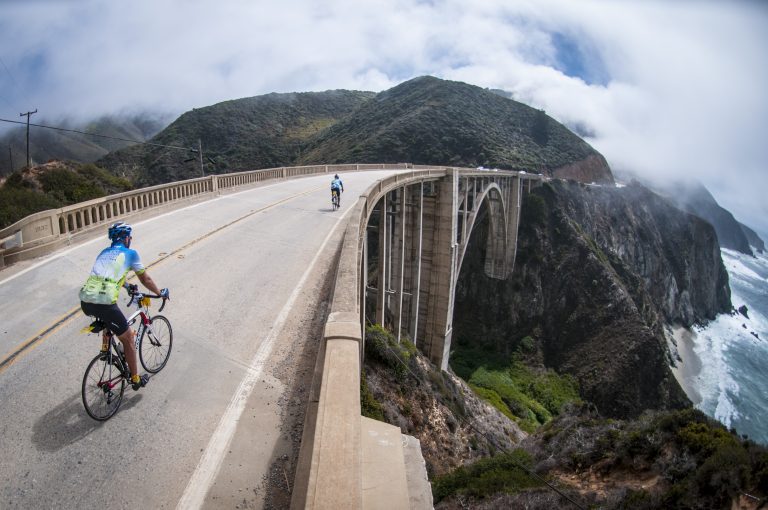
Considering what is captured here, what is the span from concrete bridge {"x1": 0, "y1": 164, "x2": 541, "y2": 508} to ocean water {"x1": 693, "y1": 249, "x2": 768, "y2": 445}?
22087 millimetres

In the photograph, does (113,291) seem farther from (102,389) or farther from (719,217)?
(719,217)

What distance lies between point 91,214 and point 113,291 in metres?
9.01

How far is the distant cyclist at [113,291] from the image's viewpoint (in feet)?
14.3

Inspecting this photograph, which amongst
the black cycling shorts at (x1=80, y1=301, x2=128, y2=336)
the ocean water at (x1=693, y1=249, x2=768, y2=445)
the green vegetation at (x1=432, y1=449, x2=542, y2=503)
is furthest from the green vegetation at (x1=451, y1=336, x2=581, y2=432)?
the black cycling shorts at (x1=80, y1=301, x2=128, y2=336)

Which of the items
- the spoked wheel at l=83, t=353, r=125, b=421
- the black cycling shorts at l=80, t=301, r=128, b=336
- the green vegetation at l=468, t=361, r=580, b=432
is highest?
the black cycling shorts at l=80, t=301, r=128, b=336

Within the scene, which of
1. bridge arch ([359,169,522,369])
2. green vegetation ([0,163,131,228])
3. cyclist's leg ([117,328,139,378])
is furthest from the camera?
green vegetation ([0,163,131,228])

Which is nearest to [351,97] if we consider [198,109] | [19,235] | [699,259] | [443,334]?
[198,109]

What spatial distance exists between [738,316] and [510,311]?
240 ft

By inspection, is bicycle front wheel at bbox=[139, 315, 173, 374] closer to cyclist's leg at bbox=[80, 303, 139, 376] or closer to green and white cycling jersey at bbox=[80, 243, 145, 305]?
cyclist's leg at bbox=[80, 303, 139, 376]

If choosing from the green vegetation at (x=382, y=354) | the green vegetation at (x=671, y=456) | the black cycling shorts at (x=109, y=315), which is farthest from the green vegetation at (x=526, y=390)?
the black cycling shorts at (x=109, y=315)

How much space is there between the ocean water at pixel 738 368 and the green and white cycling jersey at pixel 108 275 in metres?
34.5

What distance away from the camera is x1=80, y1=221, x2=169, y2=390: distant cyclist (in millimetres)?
4355

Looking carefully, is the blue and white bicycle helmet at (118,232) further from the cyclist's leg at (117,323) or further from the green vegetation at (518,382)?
the green vegetation at (518,382)

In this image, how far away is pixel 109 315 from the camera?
4414mm
